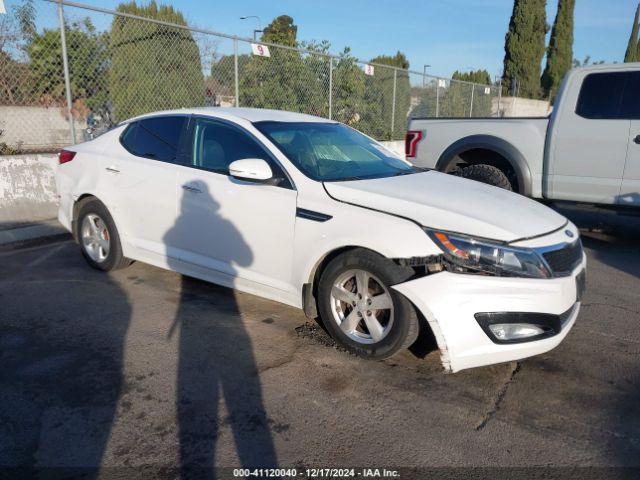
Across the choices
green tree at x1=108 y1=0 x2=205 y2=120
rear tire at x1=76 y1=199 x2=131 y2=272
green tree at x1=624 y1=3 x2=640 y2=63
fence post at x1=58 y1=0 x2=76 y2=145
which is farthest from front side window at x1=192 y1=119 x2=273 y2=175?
green tree at x1=624 y1=3 x2=640 y2=63

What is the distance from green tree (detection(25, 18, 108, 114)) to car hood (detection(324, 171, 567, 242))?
535 centimetres

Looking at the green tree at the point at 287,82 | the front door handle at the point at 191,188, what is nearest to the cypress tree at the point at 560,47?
the green tree at the point at 287,82

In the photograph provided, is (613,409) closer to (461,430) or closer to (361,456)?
(461,430)

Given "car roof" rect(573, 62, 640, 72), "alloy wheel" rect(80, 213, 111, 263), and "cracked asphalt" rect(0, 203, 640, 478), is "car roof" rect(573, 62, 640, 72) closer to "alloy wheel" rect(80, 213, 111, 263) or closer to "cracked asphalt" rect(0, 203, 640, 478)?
"cracked asphalt" rect(0, 203, 640, 478)

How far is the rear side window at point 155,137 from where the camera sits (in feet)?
15.1

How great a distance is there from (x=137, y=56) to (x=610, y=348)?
7.68 metres

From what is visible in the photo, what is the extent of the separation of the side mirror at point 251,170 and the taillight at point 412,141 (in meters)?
3.95

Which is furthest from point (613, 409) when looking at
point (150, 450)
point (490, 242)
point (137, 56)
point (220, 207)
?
point (137, 56)

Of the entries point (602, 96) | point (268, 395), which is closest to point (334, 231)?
point (268, 395)

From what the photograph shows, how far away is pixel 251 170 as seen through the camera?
372 cm

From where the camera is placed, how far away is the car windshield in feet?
12.9

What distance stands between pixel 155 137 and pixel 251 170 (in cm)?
153

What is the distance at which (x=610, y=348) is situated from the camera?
3770mm

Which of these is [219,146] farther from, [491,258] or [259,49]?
[259,49]
